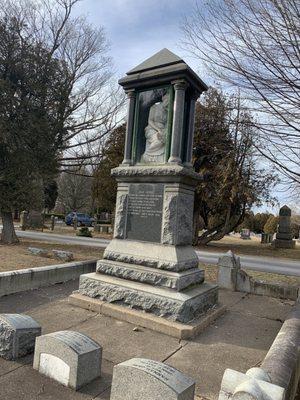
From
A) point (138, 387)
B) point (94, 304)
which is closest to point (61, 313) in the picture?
point (94, 304)

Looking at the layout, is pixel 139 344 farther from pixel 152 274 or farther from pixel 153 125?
pixel 153 125

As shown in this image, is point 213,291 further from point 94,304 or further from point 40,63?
point 40,63

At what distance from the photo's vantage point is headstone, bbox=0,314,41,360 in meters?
3.99

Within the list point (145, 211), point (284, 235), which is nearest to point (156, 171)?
point (145, 211)

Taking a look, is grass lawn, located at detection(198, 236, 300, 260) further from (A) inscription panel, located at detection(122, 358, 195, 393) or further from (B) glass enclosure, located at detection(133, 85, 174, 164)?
(A) inscription panel, located at detection(122, 358, 195, 393)

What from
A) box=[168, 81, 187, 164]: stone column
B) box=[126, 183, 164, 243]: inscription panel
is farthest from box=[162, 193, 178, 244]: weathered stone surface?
box=[168, 81, 187, 164]: stone column

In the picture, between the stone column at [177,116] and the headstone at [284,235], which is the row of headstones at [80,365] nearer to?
the stone column at [177,116]

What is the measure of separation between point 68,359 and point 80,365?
134mm

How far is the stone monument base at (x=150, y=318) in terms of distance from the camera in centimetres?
509

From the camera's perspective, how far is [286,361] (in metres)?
3.46

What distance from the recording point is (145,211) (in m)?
6.39

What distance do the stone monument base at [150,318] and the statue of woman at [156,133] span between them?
8.52 ft

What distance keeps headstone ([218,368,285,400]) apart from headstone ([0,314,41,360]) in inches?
92.3

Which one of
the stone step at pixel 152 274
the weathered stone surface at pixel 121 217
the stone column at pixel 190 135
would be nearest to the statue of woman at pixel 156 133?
the stone column at pixel 190 135
